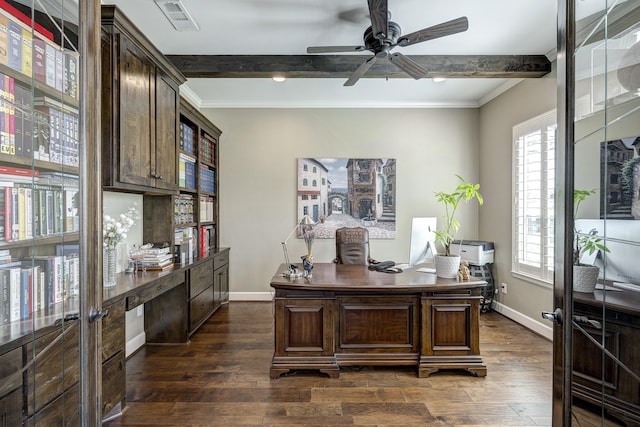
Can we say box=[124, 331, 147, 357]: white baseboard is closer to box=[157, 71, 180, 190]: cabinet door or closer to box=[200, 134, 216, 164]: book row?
box=[157, 71, 180, 190]: cabinet door

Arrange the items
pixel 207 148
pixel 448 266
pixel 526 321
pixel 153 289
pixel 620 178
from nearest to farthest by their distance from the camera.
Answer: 1. pixel 620 178
2. pixel 153 289
3. pixel 448 266
4. pixel 526 321
5. pixel 207 148

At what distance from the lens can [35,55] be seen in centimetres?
110

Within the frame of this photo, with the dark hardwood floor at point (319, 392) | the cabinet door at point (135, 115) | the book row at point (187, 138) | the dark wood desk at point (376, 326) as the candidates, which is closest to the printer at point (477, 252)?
the dark hardwood floor at point (319, 392)

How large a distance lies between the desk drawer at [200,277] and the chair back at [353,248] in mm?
1551

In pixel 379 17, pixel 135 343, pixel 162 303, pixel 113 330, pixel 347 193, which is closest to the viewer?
pixel 113 330

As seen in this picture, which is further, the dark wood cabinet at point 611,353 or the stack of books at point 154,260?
the stack of books at point 154,260

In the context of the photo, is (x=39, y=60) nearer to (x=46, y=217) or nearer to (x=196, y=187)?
(x=46, y=217)

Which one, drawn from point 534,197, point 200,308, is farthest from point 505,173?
point 200,308

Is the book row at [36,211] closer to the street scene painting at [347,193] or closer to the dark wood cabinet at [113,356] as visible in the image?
the dark wood cabinet at [113,356]

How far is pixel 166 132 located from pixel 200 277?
5.28ft

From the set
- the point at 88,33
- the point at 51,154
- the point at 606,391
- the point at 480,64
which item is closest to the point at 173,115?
the point at 88,33

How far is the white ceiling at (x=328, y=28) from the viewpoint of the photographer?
2441mm

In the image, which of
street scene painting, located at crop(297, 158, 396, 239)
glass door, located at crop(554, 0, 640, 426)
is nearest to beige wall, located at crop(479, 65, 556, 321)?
street scene painting, located at crop(297, 158, 396, 239)

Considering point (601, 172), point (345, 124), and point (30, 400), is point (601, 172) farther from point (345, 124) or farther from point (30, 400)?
point (345, 124)
